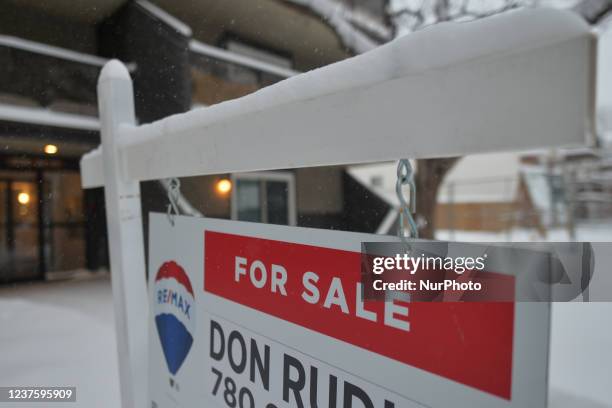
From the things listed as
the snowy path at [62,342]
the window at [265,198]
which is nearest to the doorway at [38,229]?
the snowy path at [62,342]

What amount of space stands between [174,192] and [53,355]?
8.23 ft

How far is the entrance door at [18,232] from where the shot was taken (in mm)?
5316

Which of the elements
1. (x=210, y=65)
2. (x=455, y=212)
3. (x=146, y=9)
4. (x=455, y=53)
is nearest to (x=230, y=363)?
(x=455, y=53)

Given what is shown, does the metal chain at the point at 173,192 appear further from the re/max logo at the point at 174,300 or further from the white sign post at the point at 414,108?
the re/max logo at the point at 174,300

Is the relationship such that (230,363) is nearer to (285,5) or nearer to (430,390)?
(430,390)

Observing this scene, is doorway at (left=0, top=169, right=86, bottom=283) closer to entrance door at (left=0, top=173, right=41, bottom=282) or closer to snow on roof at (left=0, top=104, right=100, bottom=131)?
entrance door at (left=0, top=173, right=41, bottom=282)

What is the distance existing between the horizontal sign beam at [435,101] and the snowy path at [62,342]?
1.80m

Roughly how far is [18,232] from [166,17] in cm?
508

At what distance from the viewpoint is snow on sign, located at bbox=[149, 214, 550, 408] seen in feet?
1.17

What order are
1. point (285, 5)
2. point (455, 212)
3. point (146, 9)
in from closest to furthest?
point (146, 9), point (285, 5), point (455, 212)

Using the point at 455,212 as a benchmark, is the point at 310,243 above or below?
above

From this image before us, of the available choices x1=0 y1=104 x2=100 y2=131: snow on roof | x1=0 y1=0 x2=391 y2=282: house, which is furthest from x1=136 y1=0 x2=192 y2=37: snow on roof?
x1=0 y1=104 x2=100 y2=131: snow on roof

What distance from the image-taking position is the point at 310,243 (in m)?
0.53

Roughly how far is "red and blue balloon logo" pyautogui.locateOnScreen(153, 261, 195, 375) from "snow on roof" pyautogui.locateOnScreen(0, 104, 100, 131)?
3.89 meters
